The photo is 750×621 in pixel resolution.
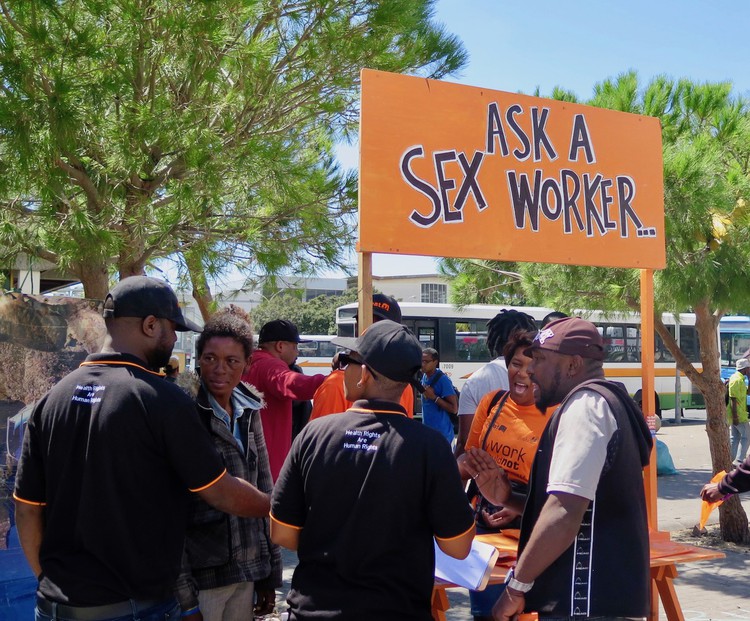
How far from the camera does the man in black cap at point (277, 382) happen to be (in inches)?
161

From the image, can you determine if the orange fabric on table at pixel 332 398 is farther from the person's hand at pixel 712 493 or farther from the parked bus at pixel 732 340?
the parked bus at pixel 732 340

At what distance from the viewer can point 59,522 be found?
8.07ft

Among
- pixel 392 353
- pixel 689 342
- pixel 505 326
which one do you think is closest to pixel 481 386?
pixel 505 326

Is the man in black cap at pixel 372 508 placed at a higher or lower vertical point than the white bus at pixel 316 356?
higher

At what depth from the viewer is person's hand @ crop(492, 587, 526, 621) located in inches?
102

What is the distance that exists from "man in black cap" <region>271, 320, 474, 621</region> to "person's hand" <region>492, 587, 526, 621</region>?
29cm

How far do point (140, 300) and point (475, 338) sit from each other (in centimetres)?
1903

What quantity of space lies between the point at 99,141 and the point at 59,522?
9.06ft

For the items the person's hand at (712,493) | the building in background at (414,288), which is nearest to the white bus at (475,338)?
the person's hand at (712,493)

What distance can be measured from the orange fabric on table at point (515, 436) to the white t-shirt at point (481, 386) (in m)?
0.75

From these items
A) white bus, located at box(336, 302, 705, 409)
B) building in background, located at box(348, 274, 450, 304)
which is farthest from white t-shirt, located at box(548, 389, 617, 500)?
building in background, located at box(348, 274, 450, 304)

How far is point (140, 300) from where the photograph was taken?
2627 millimetres

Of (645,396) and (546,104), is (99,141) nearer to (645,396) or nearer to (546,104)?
(546,104)

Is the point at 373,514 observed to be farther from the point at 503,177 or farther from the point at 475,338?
the point at 475,338
